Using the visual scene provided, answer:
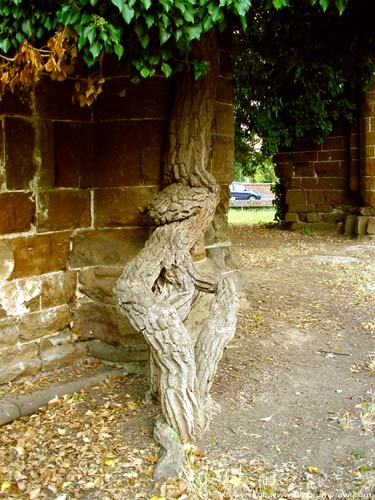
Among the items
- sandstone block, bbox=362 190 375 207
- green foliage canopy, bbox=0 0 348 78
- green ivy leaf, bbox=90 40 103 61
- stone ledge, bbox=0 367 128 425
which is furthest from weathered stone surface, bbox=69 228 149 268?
sandstone block, bbox=362 190 375 207

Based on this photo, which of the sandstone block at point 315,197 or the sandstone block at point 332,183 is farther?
the sandstone block at point 315,197

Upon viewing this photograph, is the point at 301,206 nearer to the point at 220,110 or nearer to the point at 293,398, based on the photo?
the point at 220,110

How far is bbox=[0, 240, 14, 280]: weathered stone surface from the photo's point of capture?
13.0 ft

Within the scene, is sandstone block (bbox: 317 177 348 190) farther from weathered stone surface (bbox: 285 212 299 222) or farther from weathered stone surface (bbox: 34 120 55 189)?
weathered stone surface (bbox: 34 120 55 189)

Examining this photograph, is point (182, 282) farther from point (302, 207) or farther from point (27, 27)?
point (302, 207)

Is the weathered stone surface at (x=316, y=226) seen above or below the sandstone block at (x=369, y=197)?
below

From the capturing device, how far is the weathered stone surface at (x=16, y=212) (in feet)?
Result: 13.0

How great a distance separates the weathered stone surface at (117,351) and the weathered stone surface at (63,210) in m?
0.93

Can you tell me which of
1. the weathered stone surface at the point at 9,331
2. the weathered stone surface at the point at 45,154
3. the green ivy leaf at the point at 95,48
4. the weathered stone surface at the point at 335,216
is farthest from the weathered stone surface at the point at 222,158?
the weathered stone surface at the point at 335,216

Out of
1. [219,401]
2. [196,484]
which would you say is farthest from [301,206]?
[196,484]

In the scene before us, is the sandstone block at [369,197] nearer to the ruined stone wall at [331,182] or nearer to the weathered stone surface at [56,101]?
the ruined stone wall at [331,182]

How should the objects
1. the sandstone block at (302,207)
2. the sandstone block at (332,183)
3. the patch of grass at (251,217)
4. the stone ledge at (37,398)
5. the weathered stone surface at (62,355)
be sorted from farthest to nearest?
the patch of grass at (251,217) → the sandstone block at (302,207) → the sandstone block at (332,183) → the weathered stone surface at (62,355) → the stone ledge at (37,398)

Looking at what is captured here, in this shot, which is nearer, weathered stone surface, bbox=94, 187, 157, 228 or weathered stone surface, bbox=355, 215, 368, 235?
weathered stone surface, bbox=94, 187, 157, 228

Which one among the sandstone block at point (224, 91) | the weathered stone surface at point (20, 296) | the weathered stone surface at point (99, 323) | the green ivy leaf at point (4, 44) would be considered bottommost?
the weathered stone surface at point (99, 323)
